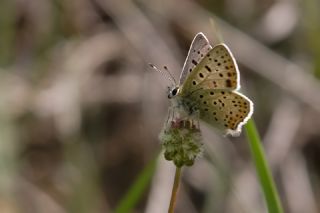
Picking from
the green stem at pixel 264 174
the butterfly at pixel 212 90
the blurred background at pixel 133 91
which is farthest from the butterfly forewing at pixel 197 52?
the blurred background at pixel 133 91

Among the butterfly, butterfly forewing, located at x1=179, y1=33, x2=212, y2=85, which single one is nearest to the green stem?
the butterfly

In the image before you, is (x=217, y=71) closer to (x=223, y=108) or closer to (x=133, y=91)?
(x=223, y=108)

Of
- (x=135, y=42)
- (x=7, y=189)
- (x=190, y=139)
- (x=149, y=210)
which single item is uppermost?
(x=135, y=42)

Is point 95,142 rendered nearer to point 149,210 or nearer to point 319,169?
point 149,210

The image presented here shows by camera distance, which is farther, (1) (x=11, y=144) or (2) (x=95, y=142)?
(2) (x=95, y=142)

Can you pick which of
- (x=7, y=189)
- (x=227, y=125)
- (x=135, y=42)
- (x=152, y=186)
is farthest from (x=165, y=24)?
(x=227, y=125)

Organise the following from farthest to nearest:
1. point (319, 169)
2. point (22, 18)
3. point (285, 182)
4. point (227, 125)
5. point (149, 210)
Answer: point (22, 18) < point (319, 169) < point (285, 182) < point (149, 210) < point (227, 125)

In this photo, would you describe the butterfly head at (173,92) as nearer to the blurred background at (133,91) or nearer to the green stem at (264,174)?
the green stem at (264,174)
